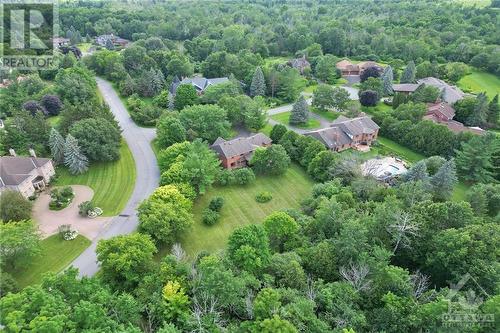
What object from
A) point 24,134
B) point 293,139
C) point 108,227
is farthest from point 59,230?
point 293,139

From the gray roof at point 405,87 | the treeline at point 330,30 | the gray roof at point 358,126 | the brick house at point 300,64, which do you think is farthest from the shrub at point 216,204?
the treeline at point 330,30

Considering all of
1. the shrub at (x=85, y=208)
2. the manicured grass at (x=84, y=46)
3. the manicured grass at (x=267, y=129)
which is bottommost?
the manicured grass at (x=84, y=46)

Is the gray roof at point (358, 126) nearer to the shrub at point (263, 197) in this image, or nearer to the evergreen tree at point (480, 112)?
the evergreen tree at point (480, 112)

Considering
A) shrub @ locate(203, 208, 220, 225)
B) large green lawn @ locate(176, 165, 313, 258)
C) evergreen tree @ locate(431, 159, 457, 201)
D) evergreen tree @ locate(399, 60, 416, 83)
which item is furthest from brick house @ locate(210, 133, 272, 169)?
evergreen tree @ locate(399, 60, 416, 83)

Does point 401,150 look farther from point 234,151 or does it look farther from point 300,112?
point 234,151

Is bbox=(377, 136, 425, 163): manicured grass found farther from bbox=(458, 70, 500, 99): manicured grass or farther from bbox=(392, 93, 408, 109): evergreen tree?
bbox=(458, 70, 500, 99): manicured grass
